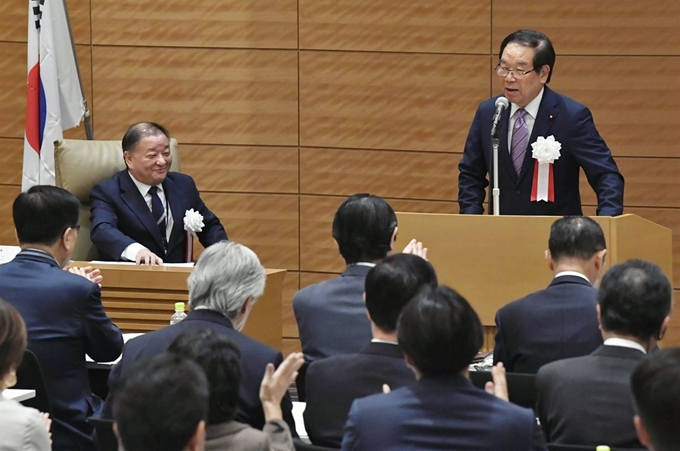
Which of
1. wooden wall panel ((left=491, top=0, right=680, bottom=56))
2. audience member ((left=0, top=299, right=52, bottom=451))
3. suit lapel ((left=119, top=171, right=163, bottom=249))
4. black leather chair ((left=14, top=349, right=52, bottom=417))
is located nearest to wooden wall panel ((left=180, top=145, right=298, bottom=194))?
wooden wall panel ((left=491, top=0, right=680, bottom=56))

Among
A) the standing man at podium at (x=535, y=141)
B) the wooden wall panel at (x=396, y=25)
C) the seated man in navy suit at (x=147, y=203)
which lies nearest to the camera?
the standing man at podium at (x=535, y=141)

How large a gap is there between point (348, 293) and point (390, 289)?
0.72 metres

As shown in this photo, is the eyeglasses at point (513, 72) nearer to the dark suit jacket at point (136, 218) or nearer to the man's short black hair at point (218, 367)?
the dark suit jacket at point (136, 218)

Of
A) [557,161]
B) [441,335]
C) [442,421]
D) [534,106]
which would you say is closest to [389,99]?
[534,106]

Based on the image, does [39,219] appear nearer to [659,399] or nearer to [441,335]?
[441,335]

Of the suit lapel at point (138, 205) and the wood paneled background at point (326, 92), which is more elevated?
the wood paneled background at point (326, 92)

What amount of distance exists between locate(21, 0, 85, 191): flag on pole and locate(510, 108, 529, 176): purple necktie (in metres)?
2.71

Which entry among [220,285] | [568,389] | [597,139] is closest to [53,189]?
[220,285]

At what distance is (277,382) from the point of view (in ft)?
8.86

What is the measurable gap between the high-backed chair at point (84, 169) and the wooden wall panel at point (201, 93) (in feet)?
4.79

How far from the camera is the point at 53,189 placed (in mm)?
4055

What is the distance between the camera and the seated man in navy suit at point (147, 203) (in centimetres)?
571

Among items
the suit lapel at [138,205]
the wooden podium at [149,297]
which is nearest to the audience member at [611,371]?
the wooden podium at [149,297]

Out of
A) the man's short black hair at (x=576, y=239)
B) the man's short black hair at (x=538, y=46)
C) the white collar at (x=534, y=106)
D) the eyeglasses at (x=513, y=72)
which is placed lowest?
the man's short black hair at (x=576, y=239)
